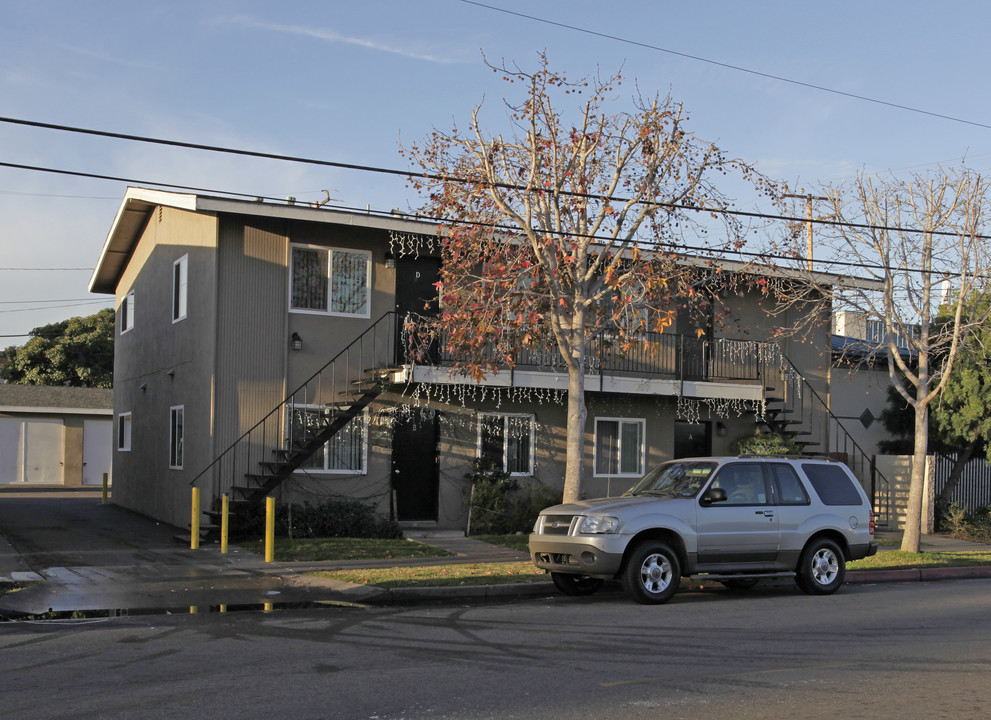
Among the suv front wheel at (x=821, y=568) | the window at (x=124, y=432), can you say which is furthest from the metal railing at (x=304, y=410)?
the suv front wheel at (x=821, y=568)

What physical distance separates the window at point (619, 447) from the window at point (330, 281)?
19.2 feet

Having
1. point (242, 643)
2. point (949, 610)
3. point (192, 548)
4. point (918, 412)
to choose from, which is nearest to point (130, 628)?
point (242, 643)

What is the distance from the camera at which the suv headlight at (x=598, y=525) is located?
11.5 metres

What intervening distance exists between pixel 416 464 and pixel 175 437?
5087 millimetres

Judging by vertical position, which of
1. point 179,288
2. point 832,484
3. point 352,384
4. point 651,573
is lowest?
point 651,573

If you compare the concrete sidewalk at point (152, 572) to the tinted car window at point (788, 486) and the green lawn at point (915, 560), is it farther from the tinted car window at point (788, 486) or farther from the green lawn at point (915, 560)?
the green lawn at point (915, 560)

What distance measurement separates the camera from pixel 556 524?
12.3 meters

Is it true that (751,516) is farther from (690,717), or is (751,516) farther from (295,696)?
(295,696)

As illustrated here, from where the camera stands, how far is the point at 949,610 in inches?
448

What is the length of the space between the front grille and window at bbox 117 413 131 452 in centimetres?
1609

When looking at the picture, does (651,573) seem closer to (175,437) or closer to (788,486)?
(788,486)

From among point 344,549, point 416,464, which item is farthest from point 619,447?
point 344,549

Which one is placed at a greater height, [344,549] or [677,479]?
[677,479]

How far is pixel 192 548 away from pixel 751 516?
30.2ft
